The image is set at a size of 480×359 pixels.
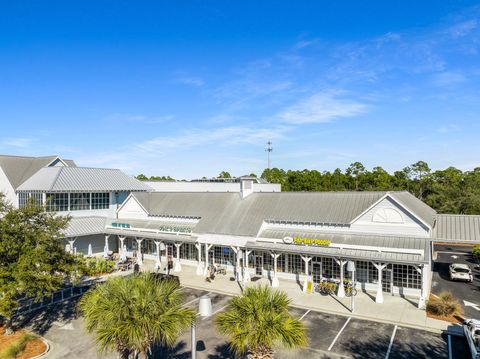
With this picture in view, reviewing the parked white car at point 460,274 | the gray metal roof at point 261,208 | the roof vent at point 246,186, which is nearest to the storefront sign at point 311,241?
the gray metal roof at point 261,208

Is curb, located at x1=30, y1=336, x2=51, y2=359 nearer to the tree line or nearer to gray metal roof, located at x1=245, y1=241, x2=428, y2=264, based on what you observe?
gray metal roof, located at x1=245, y1=241, x2=428, y2=264

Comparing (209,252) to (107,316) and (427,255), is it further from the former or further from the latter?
(107,316)

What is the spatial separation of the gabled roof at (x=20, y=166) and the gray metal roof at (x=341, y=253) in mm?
33041

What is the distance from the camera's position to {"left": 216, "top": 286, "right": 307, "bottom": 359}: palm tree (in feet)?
39.6

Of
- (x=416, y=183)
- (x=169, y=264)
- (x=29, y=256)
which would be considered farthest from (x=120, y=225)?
(x=416, y=183)

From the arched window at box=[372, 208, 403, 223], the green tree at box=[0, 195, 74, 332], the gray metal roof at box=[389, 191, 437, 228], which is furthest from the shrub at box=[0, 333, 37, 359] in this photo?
the gray metal roof at box=[389, 191, 437, 228]

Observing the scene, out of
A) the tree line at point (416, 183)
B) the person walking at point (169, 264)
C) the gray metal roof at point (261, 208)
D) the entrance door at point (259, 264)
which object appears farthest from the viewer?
the tree line at point (416, 183)

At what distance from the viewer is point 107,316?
11.9 metres

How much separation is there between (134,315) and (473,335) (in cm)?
1759

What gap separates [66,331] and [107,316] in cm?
1248

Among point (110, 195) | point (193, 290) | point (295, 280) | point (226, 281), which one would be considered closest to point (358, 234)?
point (295, 280)

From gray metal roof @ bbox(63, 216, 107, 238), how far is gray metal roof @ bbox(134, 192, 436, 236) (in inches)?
240

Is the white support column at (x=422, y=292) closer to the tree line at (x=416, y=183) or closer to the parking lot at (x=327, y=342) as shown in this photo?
the parking lot at (x=327, y=342)

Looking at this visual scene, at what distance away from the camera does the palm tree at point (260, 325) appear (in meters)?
12.1
